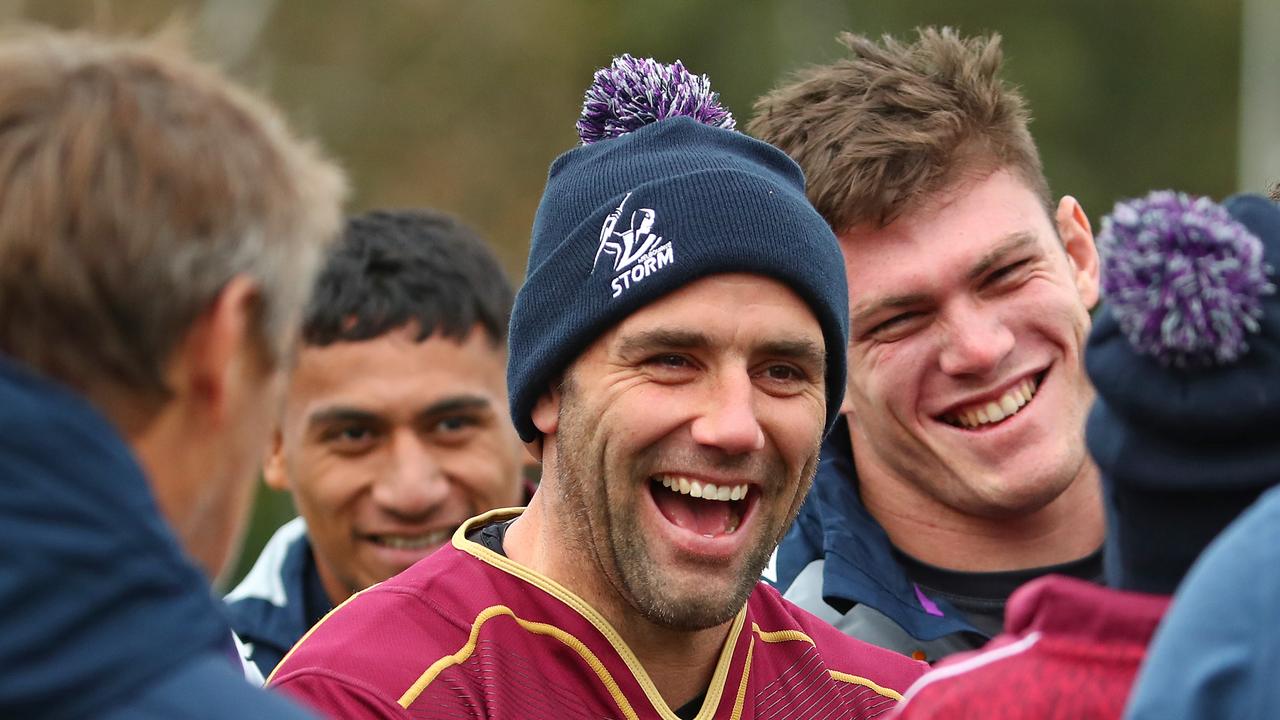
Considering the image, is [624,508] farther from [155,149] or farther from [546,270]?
[155,149]

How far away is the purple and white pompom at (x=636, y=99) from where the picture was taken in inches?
131

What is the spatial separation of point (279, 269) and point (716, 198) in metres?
1.32

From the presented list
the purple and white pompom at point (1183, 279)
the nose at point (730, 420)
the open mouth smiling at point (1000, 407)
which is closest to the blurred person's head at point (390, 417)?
the open mouth smiling at point (1000, 407)

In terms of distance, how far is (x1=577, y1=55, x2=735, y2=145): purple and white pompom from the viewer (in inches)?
131

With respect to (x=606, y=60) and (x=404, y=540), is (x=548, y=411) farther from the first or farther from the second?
(x=606, y=60)

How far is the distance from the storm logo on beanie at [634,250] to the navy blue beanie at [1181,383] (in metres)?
1.14

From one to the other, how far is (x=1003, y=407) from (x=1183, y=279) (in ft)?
6.93

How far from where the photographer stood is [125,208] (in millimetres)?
1770

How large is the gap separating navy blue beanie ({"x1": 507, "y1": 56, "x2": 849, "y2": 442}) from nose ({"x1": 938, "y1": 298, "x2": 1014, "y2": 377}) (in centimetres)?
70

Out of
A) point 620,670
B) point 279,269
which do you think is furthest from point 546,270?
point 279,269

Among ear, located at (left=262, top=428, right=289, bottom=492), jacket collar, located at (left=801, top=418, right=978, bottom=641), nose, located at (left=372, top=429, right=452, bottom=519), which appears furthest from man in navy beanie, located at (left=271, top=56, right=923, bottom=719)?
ear, located at (left=262, top=428, right=289, bottom=492)

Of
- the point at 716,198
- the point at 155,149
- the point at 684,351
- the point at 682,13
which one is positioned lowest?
the point at 682,13

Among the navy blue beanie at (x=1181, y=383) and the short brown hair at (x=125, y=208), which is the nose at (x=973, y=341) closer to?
the navy blue beanie at (x=1181, y=383)

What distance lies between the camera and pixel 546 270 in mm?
3195
